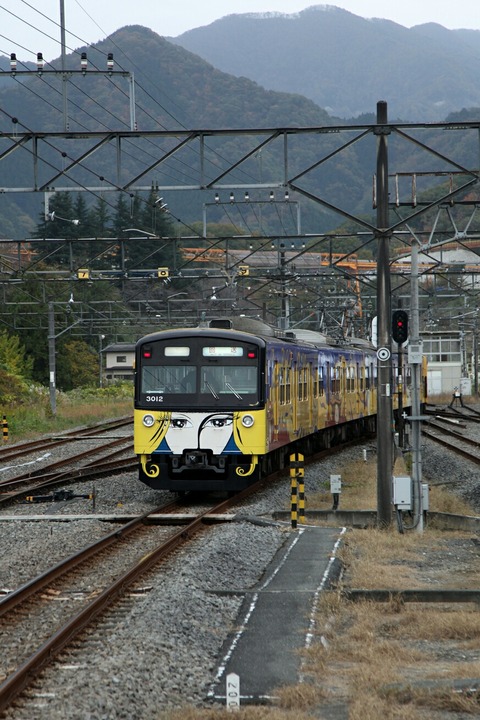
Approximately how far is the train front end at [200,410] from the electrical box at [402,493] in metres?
3.29

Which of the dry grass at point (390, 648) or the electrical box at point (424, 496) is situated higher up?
the electrical box at point (424, 496)

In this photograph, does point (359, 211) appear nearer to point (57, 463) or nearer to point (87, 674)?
point (57, 463)

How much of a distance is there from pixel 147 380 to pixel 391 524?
4845 mm

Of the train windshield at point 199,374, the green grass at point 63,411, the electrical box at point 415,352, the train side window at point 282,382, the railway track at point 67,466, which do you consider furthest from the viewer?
the green grass at point 63,411

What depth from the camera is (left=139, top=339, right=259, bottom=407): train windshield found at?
1695cm

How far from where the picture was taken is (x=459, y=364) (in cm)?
7962

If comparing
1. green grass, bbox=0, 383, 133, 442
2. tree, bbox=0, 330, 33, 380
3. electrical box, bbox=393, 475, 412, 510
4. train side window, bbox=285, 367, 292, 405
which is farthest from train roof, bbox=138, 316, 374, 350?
tree, bbox=0, 330, 33, 380

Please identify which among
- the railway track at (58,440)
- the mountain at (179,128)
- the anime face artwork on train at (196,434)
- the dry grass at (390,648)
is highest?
the mountain at (179,128)

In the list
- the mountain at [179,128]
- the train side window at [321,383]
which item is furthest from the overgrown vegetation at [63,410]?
the mountain at [179,128]

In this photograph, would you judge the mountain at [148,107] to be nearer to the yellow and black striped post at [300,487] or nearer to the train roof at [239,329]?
the train roof at [239,329]

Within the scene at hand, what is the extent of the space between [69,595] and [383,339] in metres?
6.28

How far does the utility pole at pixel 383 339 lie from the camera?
47.3 ft

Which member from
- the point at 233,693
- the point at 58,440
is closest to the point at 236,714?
the point at 233,693

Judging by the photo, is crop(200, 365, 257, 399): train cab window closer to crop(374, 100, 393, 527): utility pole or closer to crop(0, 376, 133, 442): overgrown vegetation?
crop(374, 100, 393, 527): utility pole
